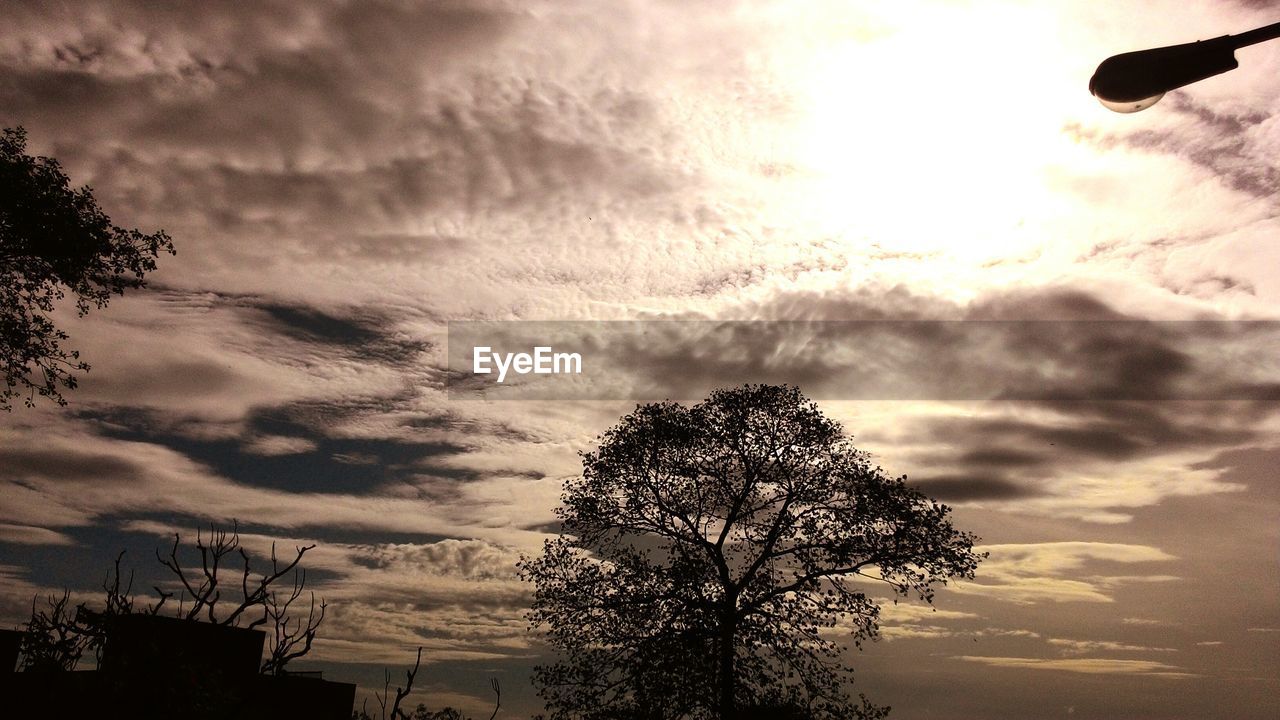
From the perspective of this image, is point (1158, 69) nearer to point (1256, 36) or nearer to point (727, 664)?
point (1256, 36)

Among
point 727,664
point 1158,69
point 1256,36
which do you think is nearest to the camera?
point 1256,36

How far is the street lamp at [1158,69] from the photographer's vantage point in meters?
6.21

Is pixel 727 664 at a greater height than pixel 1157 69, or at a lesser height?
lesser

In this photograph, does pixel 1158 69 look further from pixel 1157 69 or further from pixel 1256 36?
pixel 1256 36

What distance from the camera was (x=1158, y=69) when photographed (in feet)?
20.8

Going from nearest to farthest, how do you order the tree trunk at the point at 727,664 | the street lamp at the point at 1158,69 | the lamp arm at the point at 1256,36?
the lamp arm at the point at 1256,36 < the street lamp at the point at 1158,69 < the tree trunk at the point at 727,664

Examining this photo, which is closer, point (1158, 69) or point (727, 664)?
point (1158, 69)

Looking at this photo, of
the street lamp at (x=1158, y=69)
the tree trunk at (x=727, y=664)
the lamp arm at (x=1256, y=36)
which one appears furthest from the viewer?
the tree trunk at (x=727, y=664)

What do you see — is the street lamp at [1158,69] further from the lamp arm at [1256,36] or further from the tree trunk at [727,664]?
the tree trunk at [727,664]

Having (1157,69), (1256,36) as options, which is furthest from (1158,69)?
(1256,36)

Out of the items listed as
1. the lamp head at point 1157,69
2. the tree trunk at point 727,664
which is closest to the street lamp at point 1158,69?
the lamp head at point 1157,69

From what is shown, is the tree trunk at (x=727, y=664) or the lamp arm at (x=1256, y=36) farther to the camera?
the tree trunk at (x=727, y=664)

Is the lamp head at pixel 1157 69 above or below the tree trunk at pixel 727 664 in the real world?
above

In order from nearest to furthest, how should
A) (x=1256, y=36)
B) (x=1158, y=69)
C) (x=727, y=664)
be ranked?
1. (x=1256, y=36)
2. (x=1158, y=69)
3. (x=727, y=664)
